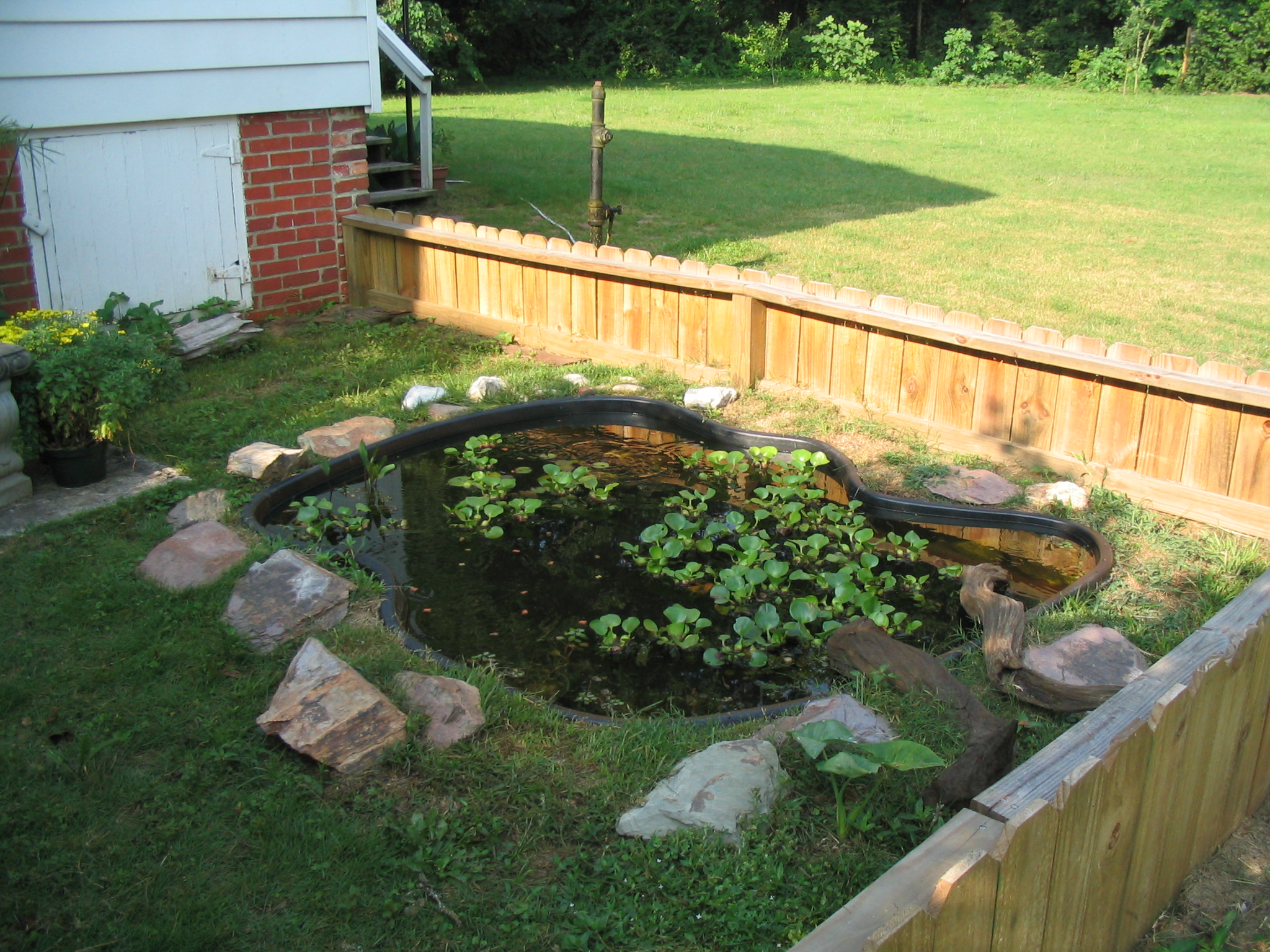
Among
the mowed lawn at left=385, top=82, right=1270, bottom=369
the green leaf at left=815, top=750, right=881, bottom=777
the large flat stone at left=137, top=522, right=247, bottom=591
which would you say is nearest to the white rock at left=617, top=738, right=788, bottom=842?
the green leaf at left=815, top=750, right=881, bottom=777

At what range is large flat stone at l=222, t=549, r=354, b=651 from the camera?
12.6 ft

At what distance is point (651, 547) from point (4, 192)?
4206 millimetres

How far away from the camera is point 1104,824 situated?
Result: 2229mm

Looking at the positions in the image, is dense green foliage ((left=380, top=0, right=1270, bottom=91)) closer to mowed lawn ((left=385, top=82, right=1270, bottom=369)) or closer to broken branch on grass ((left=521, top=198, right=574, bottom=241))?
mowed lawn ((left=385, top=82, right=1270, bottom=369))

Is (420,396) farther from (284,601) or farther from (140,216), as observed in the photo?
(284,601)

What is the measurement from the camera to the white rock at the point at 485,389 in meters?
6.24

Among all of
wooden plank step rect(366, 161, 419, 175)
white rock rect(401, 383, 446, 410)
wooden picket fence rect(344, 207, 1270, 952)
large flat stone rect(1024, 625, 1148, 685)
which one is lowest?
large flat stone rect(1024, 625, 1148, 685)

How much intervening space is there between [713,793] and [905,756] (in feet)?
1.73

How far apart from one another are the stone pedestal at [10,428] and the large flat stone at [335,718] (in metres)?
2.10

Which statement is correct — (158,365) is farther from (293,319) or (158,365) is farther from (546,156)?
(546,156)

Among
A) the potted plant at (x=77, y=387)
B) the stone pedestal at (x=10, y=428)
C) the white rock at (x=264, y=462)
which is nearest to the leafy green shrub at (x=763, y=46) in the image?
the white rock at (x=264, y=462)

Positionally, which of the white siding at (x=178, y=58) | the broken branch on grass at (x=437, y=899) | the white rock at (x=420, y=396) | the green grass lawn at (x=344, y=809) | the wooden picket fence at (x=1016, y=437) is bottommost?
the broken branch on grass at (x=437, y=899)

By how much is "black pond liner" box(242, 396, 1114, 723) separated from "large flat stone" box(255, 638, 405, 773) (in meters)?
0.47

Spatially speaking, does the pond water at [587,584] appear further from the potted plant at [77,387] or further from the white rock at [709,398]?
the potted plant at [77,387]
